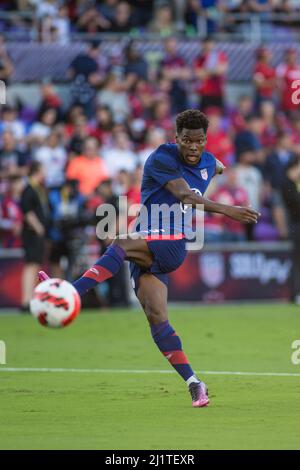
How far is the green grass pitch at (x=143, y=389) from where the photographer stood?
8164 millimetres

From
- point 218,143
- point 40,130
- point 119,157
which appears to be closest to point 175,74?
point 218,143

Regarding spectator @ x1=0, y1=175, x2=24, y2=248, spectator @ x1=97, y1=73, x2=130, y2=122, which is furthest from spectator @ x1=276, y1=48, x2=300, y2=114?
spectator @ x1=0, y1=175, x2=24, y2=248

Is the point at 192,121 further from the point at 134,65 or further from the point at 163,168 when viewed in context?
the point at 134,65

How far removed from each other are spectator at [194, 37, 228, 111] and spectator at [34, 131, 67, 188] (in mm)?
3820

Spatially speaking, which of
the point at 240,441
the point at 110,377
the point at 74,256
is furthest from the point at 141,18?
the point at 240,441

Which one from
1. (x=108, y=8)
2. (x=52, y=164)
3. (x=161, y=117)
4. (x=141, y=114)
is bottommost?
(x=52, y=164)

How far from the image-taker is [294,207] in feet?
70.0

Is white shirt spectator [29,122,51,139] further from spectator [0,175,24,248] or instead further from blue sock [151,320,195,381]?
blue sock [151,320,195,381]

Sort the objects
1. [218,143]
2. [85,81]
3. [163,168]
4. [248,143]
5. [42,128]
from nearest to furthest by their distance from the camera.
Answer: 1. [163,168]
2. [42,128]
3. [218,143]
4. [248,143]
5. [85,81]

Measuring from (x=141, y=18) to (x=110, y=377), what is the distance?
1627 cm

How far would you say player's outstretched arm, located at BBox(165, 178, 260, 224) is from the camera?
363 inches

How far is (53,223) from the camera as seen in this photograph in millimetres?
21109

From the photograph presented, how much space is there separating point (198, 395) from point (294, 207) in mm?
11992

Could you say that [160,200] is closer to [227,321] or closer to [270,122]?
[227,321]
